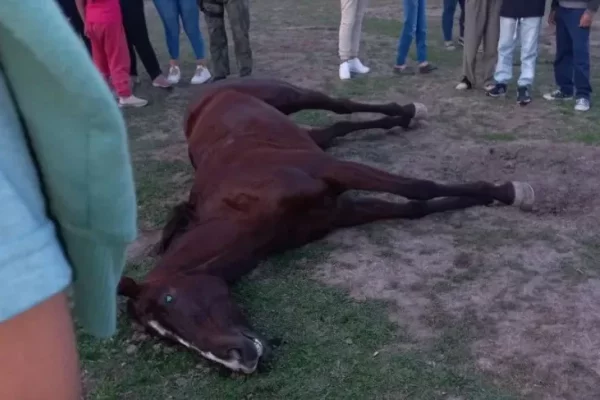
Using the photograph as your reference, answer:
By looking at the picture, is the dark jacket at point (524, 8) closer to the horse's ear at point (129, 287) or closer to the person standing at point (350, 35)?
the person standing at point (350, 35)

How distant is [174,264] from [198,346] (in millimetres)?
512

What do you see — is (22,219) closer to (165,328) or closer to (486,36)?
(165,328)

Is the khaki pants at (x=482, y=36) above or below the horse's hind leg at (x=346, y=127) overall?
above

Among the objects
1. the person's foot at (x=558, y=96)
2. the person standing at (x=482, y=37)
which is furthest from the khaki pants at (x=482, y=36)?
the person's foot at (x=558, y=96)

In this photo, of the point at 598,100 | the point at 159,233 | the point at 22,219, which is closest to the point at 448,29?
the point at 598,100

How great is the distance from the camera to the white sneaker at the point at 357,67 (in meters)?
7.30

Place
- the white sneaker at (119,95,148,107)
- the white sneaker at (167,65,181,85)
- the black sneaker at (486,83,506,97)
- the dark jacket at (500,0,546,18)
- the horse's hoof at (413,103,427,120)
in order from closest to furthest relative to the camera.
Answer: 1. the horse's hoof at (413,103,427,120)
2. the dark jacket at (500,0,546,18)
3. the black sneaker at (486,83,506,97)
4. the white sneaker at (119,95,148,107)
5. the white sneaker at (167,65,181,85)

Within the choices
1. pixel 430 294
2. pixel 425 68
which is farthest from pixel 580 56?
pixel 430 294

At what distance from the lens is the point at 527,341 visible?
282cm

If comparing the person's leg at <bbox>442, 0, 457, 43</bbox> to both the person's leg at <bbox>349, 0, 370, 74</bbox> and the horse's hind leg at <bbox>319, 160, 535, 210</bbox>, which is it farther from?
the horse's hind leg at <bbox>319, 160, 535, 210</bbox>

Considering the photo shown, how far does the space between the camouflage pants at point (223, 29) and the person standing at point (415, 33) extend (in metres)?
1.57

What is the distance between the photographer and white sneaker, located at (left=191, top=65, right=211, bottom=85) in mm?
7430

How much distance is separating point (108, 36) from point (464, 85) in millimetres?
3317

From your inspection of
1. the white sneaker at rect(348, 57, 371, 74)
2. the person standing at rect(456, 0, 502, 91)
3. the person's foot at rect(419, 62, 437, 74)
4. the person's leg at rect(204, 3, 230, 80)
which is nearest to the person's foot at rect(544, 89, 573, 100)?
the person standing at rect(456, 0, 502, 91)
